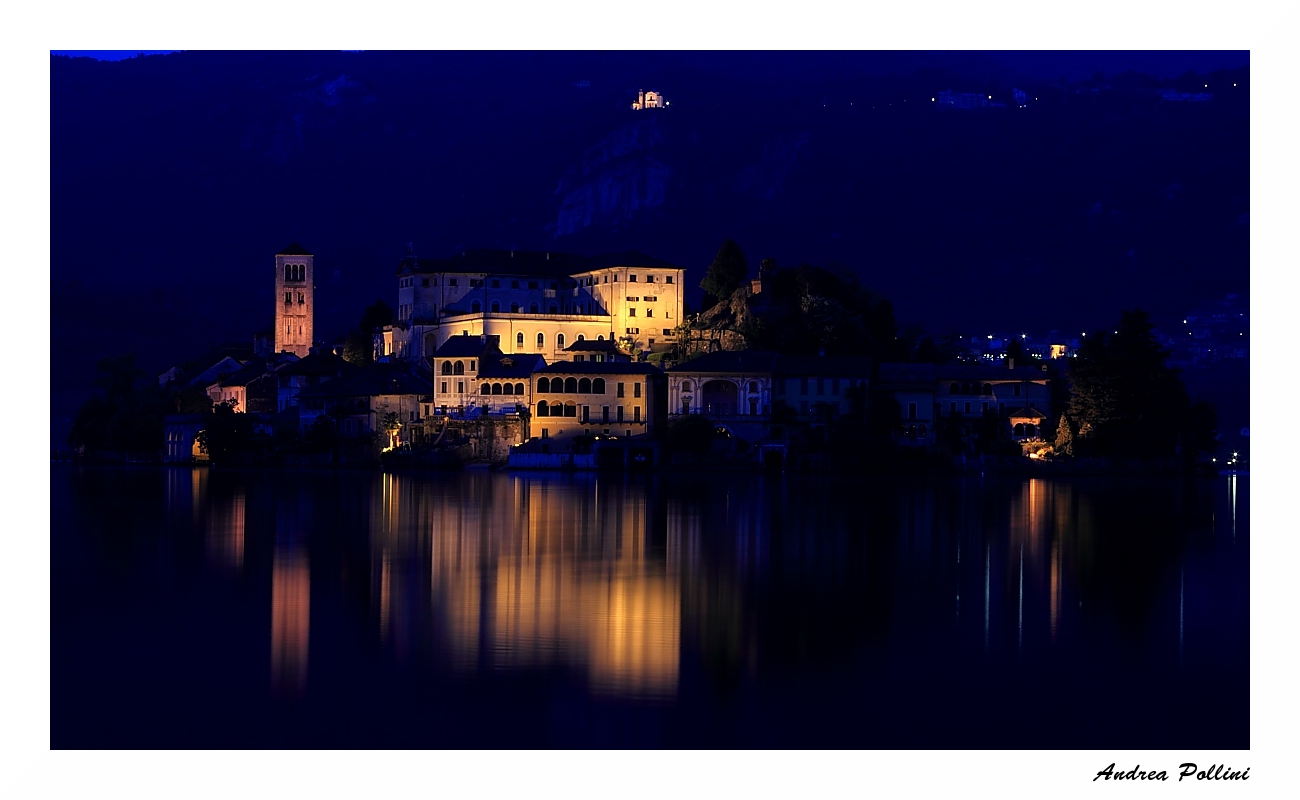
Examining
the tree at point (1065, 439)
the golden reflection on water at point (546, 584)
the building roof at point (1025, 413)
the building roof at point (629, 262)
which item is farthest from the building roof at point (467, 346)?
the golden reflection on water at point (546, 584)

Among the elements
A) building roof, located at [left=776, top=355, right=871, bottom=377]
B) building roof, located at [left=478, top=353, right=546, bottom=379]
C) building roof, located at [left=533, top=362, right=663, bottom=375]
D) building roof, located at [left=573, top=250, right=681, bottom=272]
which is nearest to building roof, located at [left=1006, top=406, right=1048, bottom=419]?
building roof, located at [left=776, top=355, right=871, bottom=377]

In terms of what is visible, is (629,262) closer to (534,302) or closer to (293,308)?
(534,302)

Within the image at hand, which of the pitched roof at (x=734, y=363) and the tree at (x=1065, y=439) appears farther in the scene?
the pitched roof at (x=734, y=363)

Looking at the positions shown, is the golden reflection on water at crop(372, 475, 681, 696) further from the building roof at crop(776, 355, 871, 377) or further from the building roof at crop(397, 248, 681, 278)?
the building roof at crop(397, 248, 681, 278)

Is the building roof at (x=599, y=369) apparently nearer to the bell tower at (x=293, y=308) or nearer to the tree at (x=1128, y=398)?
the tree at (x=1128, y=398)

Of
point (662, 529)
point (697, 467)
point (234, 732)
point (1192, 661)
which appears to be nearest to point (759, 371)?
point (697, 467)
